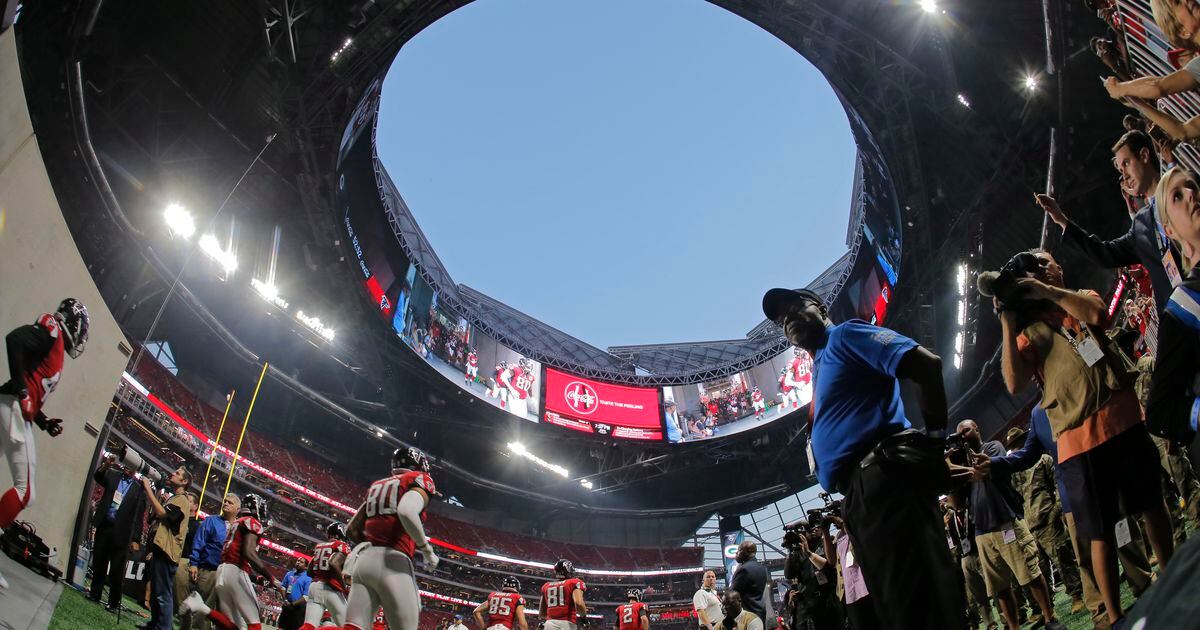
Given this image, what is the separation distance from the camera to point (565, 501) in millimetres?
33500

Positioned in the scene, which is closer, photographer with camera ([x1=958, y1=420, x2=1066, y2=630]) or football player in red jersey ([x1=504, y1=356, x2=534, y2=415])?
photographer with camera ([x1=958, y1=420, x2=1066, y2=630])

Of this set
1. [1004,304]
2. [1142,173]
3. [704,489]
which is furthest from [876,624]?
[704,489]

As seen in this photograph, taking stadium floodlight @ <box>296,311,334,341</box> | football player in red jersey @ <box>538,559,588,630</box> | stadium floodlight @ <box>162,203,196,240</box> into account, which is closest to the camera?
football player in red jersey @ <box>538,559,588,630</box>

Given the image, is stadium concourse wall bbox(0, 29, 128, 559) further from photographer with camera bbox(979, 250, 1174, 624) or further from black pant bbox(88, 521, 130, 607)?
photographer with camera bbox(979, 250, 1174, 624)

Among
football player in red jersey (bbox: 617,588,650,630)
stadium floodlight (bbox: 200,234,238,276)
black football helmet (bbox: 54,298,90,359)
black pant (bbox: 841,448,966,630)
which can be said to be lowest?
black pant (bbox: 841,448,966,630)

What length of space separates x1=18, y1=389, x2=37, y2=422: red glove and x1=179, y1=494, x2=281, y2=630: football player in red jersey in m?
2.09

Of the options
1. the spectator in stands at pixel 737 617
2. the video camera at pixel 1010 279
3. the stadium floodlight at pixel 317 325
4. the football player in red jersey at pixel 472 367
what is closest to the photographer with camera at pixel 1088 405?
the video camera at pixel 1010 279

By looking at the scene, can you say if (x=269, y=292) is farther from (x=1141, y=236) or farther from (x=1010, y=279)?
(x=1141, y=236)

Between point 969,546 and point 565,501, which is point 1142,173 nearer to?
point 969,546

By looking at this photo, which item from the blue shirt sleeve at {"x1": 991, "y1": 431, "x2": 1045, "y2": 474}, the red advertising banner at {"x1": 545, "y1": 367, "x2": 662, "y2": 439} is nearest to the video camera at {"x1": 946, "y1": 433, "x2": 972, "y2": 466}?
the blue shirt sleeve at {"x1": 991, "y1": 431, "x2": 1045, "y2": 474}

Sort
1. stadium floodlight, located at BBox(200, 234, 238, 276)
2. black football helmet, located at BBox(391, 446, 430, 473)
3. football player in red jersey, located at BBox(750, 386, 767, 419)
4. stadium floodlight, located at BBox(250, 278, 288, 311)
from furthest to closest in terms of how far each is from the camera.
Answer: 1. football player in red jersey, located at BBox(750, 386, 767, 419)
2. stadium floodlight, located at BBox(250, 278, 288, 311)
3. stadium floodlight, located at BBox(200, 234, 238, 276)
4. black football helmet, located at BBox(391, 446, 430, 473)

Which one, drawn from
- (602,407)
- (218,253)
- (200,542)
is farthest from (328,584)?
(602,407)

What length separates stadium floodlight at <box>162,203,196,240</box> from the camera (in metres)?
18.4

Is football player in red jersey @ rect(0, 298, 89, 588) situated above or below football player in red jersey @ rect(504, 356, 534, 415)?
below
